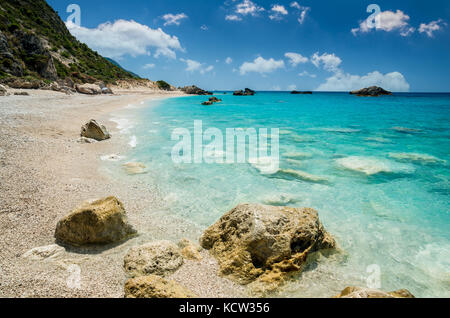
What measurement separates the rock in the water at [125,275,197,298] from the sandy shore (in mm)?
290

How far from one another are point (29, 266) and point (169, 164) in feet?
20.9

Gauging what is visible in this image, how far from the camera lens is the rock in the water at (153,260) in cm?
350

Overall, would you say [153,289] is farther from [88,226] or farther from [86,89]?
[86,89]

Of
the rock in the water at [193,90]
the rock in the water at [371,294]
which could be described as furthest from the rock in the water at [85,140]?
the rock in the water at [193,90]

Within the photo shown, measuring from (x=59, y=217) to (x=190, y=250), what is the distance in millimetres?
2795

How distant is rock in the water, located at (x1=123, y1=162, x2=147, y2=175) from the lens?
8.21 m

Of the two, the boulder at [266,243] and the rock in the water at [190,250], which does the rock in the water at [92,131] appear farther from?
the boulder at [266,243]

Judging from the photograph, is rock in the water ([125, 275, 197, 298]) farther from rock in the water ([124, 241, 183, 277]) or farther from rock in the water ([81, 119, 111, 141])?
rock in the water ([81, 119, 111, 141])

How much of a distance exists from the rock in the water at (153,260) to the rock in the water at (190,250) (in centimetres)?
18

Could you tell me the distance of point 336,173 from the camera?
9.17m

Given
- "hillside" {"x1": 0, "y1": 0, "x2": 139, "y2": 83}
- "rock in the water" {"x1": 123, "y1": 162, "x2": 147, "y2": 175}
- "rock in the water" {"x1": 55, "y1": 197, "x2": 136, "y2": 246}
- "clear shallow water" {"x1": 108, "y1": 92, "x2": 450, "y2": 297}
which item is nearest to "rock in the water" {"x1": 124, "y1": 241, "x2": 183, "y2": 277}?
"rock in the water" {"x1": 55, "y1": 197, "x2": 136, "y2": 246}

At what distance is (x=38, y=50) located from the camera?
40.6m

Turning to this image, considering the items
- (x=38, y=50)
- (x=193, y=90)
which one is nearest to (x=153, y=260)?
(x=38, y=50)
